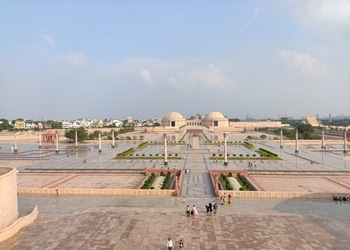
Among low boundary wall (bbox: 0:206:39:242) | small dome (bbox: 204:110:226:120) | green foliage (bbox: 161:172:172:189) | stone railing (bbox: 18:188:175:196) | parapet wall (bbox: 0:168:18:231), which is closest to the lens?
low boundary wall (bbox: 0:206:39:242)

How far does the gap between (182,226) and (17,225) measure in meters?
4.99

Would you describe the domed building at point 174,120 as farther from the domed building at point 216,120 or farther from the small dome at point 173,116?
the domed building at point 216,120

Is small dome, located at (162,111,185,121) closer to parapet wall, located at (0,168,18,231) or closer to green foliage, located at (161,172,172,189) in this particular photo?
green foliage, located at (161,172,172,189)

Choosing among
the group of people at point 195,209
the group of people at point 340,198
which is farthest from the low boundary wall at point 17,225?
the group of people at point 340,198

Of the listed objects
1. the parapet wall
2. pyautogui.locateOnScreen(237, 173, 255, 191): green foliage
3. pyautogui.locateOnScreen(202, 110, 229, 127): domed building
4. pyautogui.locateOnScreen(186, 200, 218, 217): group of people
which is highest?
pyautogui.locateOnScreen(202, 110, 229, 127): domed building

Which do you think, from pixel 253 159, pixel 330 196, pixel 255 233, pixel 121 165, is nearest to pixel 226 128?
pixel 253 159

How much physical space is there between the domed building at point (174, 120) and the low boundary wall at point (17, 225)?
7253 centimetres

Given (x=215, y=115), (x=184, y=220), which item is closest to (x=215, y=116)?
(x=215, y=115)

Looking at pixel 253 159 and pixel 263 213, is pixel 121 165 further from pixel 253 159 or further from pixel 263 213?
pixel 263 213

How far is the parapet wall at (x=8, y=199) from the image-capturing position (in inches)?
397

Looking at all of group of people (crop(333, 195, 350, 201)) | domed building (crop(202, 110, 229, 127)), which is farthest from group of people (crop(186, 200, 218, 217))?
domed building (crop(202, 110, 229, 127))

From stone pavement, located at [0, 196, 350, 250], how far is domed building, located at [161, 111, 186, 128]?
69968 millimetres

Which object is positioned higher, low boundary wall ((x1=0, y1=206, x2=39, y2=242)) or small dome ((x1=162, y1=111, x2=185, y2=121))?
small dome ((x1=162, y1=111, x2=185, y2=121))

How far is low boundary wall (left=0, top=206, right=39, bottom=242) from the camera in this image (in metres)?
9.64
